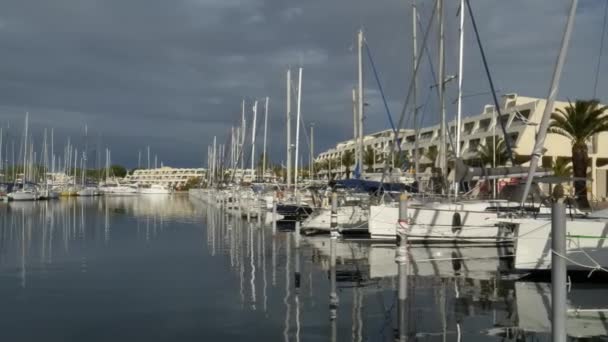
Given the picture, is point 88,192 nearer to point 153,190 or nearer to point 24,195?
point 153,190

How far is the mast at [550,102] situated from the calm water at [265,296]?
3184mm

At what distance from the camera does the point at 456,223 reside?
2653 cm

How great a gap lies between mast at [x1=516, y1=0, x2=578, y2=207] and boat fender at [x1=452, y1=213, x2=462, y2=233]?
1038 cm

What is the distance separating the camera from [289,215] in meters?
44.2

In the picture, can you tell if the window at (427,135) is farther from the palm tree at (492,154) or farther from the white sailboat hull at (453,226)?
the white sailboat hull at (453,226)

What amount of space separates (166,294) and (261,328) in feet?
16.6

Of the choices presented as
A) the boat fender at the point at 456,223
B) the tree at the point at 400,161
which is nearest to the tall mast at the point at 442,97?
the boat fender at the point at 456,223

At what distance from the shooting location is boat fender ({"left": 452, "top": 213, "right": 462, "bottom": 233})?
2641cm

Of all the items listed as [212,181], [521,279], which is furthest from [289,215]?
[212,181]

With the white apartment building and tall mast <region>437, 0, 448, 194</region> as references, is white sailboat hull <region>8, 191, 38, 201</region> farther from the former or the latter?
tall mast <region>437, 0, 448, 194</region>

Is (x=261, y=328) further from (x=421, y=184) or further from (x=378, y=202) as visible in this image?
(x=421, y=184)

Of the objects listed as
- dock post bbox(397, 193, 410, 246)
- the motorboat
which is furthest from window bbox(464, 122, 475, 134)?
dock post bbox(397, 193, 410, 246)

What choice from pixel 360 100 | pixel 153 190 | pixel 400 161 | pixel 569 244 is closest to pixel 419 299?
pixel 569 244

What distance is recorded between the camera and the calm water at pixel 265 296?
11703 millimetres
